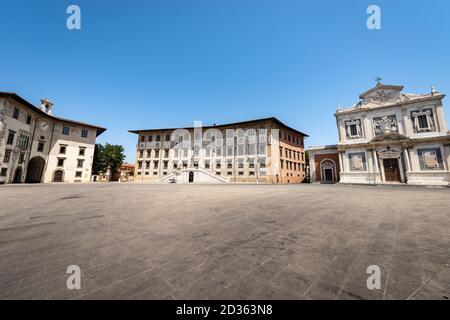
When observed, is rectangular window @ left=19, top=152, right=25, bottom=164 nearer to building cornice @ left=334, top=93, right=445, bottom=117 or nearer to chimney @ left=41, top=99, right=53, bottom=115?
chimney @ left=41, top=99, right=53, bottom=115

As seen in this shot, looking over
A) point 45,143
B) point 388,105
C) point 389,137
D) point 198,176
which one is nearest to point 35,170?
point 45,143

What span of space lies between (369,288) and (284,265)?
917 mm

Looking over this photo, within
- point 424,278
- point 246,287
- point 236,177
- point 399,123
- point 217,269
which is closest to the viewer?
point 246,287

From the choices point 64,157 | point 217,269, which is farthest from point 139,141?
point 217,269

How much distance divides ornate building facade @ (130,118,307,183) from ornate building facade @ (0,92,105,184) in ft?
33.7

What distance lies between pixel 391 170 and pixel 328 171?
771cm

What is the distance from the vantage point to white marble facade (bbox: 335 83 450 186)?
21.3m

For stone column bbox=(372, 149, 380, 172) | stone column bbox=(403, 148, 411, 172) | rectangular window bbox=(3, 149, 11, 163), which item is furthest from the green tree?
stone column bbox=(403, 148, 411, 172)

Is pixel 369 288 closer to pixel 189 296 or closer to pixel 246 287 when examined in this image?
pixel 246 287

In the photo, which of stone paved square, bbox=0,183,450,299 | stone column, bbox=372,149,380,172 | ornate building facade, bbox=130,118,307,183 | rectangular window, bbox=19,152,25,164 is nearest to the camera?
stone paved square, bbox=0,183,450,299

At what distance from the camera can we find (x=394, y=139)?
23.5 meters

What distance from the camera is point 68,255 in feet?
8.93

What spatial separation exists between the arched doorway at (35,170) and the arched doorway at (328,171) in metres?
46.0

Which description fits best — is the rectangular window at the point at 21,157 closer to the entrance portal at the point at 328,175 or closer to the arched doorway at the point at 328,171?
the arched doorway at the point at 328,171
